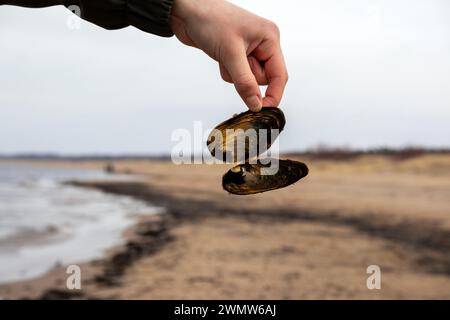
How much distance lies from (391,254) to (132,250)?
6.02 meters

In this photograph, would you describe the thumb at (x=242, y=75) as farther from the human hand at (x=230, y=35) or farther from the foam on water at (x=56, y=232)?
the foam on water at (x=56, y=232)

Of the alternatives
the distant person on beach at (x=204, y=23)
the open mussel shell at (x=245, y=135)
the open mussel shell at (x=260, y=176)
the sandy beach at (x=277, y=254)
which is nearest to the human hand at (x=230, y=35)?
the distant person on beach at (x=204, y=23)

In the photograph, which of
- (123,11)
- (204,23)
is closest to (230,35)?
(204,23)

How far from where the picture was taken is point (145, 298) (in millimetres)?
8000

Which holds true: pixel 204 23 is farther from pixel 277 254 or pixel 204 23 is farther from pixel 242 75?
pixel 277 254

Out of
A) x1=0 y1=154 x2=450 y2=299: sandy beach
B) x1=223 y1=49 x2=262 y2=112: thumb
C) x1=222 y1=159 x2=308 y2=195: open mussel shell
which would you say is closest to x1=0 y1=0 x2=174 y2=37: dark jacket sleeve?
x1=223 y1=49 x2=262 y2=112: thumb

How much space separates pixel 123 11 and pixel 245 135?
2.95ft

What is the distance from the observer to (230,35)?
1.91 meters

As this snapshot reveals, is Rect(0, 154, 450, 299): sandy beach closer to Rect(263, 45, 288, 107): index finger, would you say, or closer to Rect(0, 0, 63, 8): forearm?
Rect(263, 45, 288, 107): index finger

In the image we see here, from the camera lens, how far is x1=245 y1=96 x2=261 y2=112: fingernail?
205cm

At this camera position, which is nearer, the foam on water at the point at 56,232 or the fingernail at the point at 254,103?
the fingernail at the point at 254,103

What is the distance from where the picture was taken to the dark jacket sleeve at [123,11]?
1913mm
